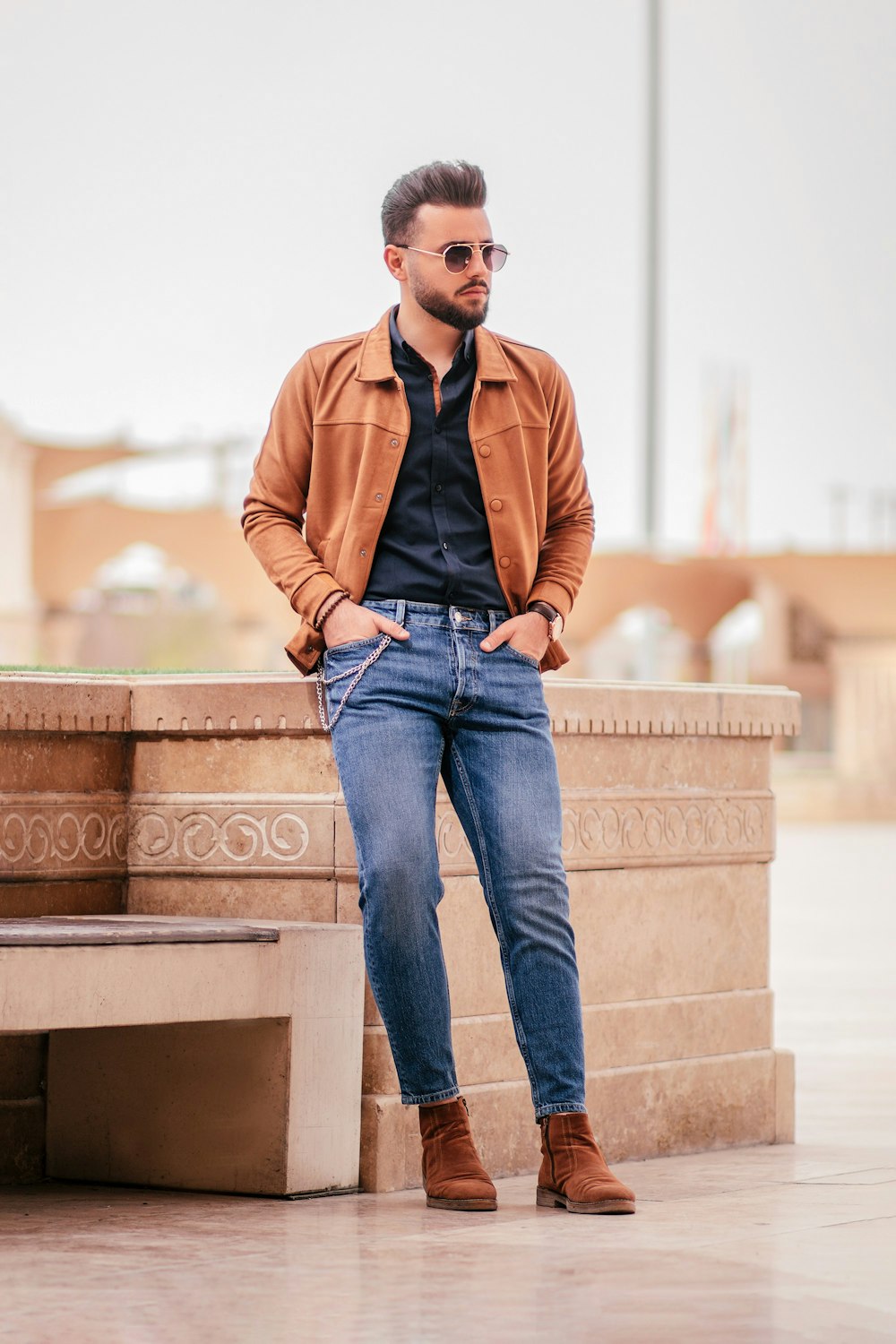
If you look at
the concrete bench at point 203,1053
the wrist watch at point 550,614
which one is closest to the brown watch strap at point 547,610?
the wrist watch at point 550,614

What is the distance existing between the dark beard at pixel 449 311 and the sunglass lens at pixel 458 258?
0.22 feet

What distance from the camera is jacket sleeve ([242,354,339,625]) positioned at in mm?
4535

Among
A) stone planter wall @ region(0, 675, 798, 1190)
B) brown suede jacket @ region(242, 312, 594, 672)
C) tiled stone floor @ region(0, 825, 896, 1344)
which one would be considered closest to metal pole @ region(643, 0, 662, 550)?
stone planter wall @ region(0, 675, 798, 1190)

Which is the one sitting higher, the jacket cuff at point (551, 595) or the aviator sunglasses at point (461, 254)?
the aviator sunglasses at point (461, 254)

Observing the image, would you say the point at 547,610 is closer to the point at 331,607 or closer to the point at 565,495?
the point at 565,495

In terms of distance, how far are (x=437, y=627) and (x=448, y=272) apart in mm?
764

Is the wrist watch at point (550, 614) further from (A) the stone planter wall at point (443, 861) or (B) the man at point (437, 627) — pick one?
(A) the stone planter wall at point (443, 861)

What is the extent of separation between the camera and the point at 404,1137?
4.72 m

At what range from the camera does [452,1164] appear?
14.3 ft

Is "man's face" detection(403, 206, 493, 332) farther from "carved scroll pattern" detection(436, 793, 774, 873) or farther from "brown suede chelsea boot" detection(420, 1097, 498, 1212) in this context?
"brown suede chelsea boot" detection(420, 1097, 498, 1212)

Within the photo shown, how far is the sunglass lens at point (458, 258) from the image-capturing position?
14.5 ft

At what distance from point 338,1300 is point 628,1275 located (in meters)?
0.53

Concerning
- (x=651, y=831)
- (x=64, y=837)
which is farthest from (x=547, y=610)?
(x=64, y=837)

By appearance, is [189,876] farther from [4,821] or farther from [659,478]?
[659,478]
